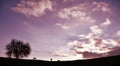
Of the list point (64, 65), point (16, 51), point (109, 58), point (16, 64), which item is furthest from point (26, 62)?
point (16, 51)

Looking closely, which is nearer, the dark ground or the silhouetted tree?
the dark ground

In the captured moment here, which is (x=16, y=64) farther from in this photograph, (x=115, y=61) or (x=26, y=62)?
(x=115, y=61)

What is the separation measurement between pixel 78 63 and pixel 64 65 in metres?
1.81

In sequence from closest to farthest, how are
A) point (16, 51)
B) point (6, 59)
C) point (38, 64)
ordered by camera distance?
point (6, 59)
point (38, 64)
point (16, 51)

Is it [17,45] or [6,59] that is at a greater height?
[17,45]

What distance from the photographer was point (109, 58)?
17062 mm

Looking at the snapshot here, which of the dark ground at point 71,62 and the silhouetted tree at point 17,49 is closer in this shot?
the dark ground at point 71,62

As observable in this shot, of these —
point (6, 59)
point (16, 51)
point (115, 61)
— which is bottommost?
point (115, 61)

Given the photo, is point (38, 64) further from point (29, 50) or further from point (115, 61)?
point (29, 50)

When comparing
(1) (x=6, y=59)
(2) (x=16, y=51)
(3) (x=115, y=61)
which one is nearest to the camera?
(3) (x=115, y=61)

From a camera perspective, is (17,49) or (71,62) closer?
(71,62)

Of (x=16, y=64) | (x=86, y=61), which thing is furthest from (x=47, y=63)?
(x=86, y=61)

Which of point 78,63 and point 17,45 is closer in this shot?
point 78,63

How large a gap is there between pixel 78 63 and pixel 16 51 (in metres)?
35.5
